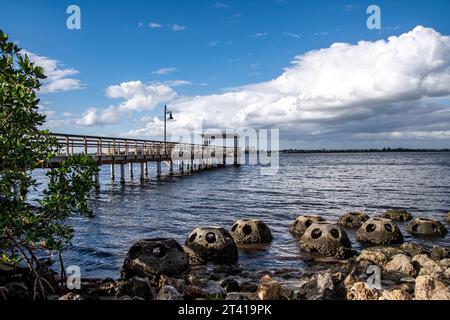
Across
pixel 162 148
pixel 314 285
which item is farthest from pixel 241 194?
pixel 314 285

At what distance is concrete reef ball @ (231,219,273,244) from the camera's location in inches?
520

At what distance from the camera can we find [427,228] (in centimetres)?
1511

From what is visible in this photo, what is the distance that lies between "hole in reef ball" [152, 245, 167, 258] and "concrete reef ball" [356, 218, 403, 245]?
8.02m

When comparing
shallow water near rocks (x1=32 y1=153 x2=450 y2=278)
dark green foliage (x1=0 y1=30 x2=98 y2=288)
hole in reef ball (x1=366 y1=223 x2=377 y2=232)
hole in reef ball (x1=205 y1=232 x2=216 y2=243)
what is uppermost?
dark green foliage (x1=0 y1=30 x2=98 y2=288)

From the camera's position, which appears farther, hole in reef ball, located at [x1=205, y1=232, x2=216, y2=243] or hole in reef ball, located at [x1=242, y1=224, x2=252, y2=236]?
hole in reef ball, located at [x1=242, y1=224, x2=252, y2=236]

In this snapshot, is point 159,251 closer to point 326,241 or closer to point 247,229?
point 247,229

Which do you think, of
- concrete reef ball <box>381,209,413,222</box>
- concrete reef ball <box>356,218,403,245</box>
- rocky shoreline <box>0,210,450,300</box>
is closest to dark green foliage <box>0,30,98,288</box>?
rocky shoreline <box>0,210,450,300</box>

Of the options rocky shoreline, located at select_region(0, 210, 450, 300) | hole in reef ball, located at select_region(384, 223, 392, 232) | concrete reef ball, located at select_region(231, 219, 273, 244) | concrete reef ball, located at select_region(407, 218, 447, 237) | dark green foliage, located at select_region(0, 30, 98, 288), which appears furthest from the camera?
concrete reef ball, located at select_region(407, 218, 447, 237)

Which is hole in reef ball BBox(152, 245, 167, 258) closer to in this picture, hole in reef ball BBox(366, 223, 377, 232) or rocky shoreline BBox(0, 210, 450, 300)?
rocky shoreline BBox(0, 210, 450, 300)

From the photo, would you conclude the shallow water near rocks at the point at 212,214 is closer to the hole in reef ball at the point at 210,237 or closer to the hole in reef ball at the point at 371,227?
the hole in reef ball at the point at 371,227

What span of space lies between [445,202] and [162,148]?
27.6m

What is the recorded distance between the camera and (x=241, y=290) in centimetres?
805
